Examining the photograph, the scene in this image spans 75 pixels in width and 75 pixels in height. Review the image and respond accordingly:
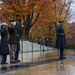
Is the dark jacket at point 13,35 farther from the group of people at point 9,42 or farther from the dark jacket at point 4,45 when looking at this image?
the dark jacket at point 4,45

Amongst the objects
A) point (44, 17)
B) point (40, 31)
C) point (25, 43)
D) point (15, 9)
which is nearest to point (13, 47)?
point (25, 43)

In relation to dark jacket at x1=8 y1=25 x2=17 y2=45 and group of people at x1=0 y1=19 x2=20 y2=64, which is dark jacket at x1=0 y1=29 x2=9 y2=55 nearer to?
group of people at x1=0 y1=19 x2=20 y2=64

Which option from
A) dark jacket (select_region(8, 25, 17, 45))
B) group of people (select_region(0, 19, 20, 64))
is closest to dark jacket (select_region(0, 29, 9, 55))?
group of people (select_region(0, 19, 20, 64))

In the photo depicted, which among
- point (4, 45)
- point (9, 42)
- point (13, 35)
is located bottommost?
point (4, 45)

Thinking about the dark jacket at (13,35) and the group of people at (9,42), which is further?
the dark jacket at (13,35)

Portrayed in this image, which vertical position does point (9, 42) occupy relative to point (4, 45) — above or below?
above

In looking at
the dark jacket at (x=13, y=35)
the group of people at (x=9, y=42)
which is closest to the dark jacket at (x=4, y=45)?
the group of people at (x=9, y=42)

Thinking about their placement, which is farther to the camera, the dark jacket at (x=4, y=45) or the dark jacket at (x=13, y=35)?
the dark jacket at (x=13, y=35)

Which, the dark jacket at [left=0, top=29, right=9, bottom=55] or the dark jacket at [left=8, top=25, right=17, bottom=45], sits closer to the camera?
the dark jacket at [left=0, top=29, right=9, bottom=55]

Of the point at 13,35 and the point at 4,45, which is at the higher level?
the point at 13,35

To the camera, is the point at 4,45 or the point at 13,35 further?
the point at 13,35

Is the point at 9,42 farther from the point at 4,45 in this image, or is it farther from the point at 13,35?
the point at 4,45

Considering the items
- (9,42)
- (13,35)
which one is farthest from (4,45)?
(13,35)

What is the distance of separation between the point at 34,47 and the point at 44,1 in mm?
4954
